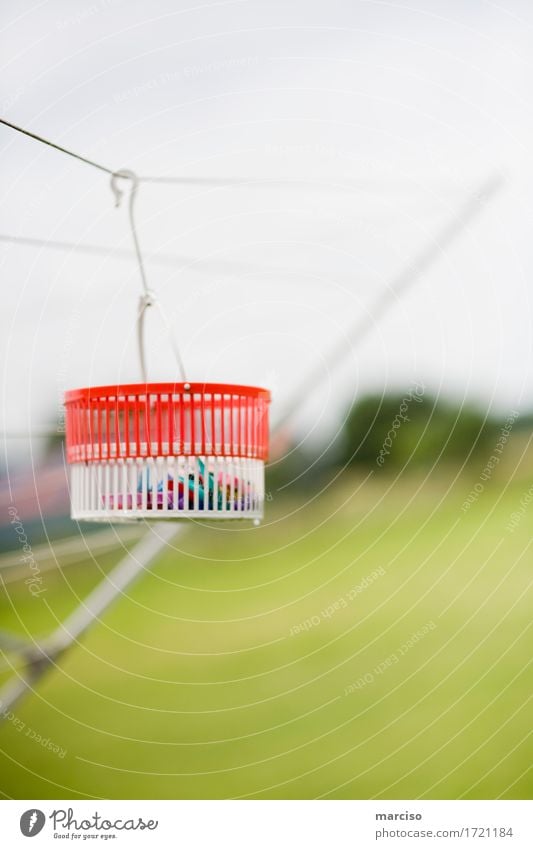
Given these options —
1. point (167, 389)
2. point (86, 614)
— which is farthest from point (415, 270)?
point (167, 389)

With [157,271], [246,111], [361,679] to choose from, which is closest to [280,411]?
[157,271]

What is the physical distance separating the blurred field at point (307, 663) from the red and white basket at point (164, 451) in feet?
3.36

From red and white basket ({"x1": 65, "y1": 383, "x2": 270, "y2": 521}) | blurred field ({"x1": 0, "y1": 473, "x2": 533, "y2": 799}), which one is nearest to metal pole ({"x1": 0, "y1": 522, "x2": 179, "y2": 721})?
blurred field ({"x1": 0, "y1": 473, "x2": 533, "y2": 799})

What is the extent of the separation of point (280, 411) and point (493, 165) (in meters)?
0.76

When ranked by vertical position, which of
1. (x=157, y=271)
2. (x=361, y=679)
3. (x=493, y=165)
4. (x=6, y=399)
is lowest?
(x=361, y=679)

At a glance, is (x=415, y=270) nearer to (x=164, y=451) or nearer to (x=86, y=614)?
(x=86, y=614)

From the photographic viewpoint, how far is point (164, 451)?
4.04ft

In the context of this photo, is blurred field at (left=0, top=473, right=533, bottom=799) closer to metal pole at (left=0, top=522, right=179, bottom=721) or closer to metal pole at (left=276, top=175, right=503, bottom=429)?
metal pole at (left=0, top=522, right=179, bottom=721)

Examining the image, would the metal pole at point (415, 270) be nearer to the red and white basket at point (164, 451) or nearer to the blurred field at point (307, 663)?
the blurred field at point (307, 663)

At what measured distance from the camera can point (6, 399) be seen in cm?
213

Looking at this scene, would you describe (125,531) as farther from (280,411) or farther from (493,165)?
(493,165)

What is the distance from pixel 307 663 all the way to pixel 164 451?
1.50 meters

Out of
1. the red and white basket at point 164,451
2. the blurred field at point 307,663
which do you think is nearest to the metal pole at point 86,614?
the blurred field at point 307,663
